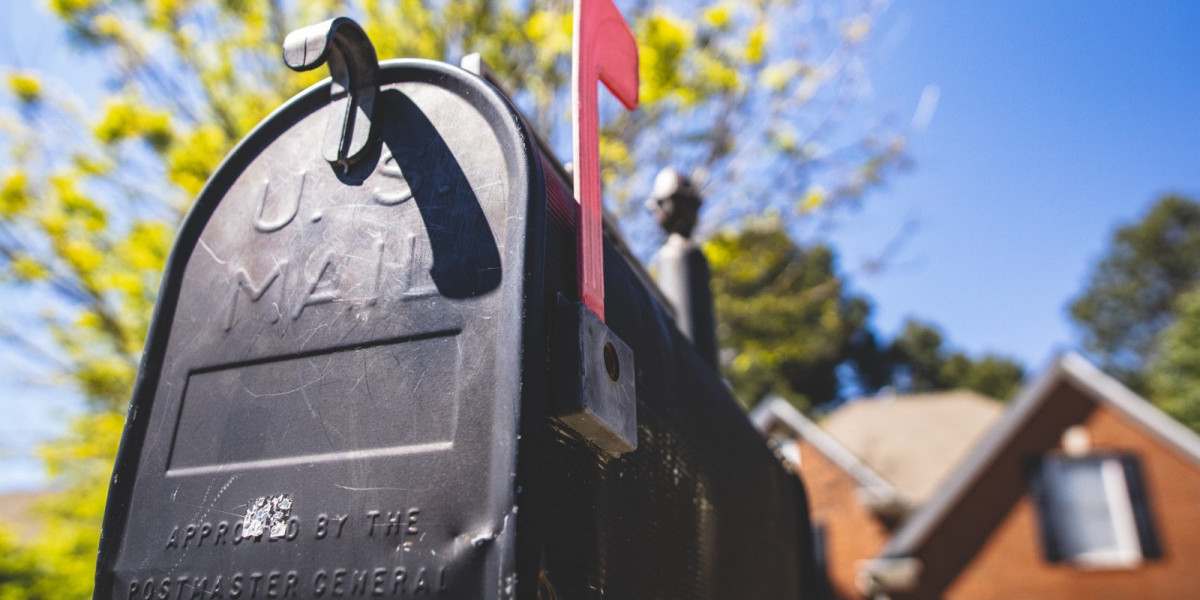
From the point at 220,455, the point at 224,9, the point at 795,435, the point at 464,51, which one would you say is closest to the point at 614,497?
the point at 220,455

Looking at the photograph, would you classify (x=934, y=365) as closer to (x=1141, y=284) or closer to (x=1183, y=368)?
(x=1141, y=284)

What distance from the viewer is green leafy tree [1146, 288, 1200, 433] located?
90.0ft

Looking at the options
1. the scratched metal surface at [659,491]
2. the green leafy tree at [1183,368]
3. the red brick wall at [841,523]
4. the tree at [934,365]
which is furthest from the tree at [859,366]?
the scratched metal surface at [659,491]

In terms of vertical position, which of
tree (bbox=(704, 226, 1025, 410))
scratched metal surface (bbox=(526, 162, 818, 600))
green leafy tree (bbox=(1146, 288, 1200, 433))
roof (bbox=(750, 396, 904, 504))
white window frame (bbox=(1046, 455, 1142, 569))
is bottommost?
scratched metal surface (bbox=(526, 162, 818, 600))

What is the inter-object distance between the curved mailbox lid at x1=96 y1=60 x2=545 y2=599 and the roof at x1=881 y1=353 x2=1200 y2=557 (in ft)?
41.1

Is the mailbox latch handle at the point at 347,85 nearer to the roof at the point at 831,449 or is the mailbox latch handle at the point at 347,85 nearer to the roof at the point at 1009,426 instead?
the roof at the point at 1009,426

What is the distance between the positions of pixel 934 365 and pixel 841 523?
122ft

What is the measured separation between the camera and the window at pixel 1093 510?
10992 mm

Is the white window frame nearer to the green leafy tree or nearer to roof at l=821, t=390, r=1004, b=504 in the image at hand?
roof at l=821, t=390, r=1004, b=504

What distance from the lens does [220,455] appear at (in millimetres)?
1314

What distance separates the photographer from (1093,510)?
37.3 feet

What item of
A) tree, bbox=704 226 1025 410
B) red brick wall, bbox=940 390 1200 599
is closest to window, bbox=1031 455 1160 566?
red brick wall, bbox=940 390 1200 599

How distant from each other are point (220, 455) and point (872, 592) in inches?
526

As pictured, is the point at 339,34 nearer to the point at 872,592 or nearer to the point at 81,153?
the point at 81,153
